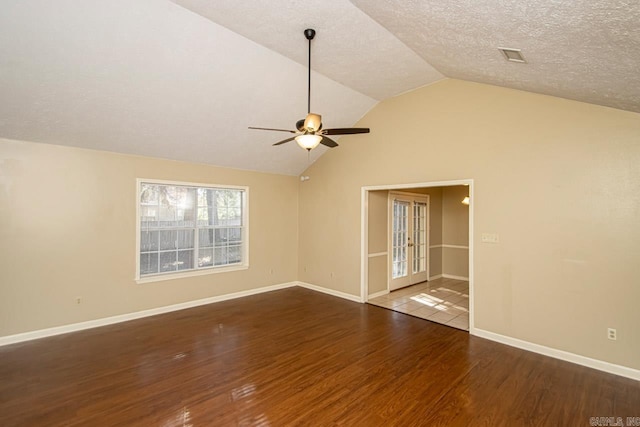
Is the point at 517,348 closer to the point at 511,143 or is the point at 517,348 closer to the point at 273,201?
the point at 511,143

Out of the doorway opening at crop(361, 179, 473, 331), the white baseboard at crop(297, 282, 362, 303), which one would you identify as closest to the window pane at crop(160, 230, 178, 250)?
the white baseboard at crop(297, 282, 362, 303)

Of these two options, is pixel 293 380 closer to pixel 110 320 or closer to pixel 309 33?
pixel 110 320

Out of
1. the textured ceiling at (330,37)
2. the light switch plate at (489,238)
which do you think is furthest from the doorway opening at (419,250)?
the textured ceiling at (330,37)

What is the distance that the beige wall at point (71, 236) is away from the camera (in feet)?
12.8

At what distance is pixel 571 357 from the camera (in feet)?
11.4

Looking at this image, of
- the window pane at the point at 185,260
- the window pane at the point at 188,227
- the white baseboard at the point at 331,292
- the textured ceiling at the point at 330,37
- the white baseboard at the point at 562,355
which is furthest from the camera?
the white baseboard at the point at 331,292

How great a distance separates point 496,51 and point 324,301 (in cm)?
478

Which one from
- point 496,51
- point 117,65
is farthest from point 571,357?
point 117,65

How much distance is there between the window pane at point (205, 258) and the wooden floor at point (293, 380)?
145 cm

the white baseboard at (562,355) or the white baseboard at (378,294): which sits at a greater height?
the white baseboard at (378,294)

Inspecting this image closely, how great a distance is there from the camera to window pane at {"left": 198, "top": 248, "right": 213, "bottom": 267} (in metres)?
5.75

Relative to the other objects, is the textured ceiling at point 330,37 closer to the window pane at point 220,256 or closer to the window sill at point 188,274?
the window pane at point 220,256

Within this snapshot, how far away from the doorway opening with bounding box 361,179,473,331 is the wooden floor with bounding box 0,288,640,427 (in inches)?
45.7

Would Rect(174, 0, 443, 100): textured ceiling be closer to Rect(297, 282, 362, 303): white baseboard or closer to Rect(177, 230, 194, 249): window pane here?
Rect(177, 230, 194, 249): window pane
